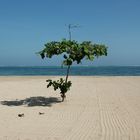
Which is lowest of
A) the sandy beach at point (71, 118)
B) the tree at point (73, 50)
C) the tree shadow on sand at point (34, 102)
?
the sandy beach at point (71, 118)

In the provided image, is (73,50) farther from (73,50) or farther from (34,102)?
(34,102)

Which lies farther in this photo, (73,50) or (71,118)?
(73,50)

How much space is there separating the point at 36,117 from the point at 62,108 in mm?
2531

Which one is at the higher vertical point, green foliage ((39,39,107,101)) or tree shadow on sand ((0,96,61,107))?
green foliage ((39,39,107,101))

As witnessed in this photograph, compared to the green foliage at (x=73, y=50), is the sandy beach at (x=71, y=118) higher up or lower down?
lower down

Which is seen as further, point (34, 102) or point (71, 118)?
point (34, 102)

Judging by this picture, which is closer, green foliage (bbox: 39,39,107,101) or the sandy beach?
the sandy beach

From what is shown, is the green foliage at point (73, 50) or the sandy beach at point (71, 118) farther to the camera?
the green foliage at point (73, 50)

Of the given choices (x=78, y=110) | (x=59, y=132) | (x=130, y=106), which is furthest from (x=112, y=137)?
(x=130, y=106)

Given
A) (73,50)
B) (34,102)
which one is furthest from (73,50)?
(34,102)

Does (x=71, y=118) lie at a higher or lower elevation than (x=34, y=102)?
lower

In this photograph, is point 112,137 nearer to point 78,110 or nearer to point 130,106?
point 78,110

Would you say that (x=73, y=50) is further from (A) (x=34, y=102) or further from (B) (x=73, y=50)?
(A) (x=34, y=102)

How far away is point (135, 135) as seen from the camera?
10.5 m
